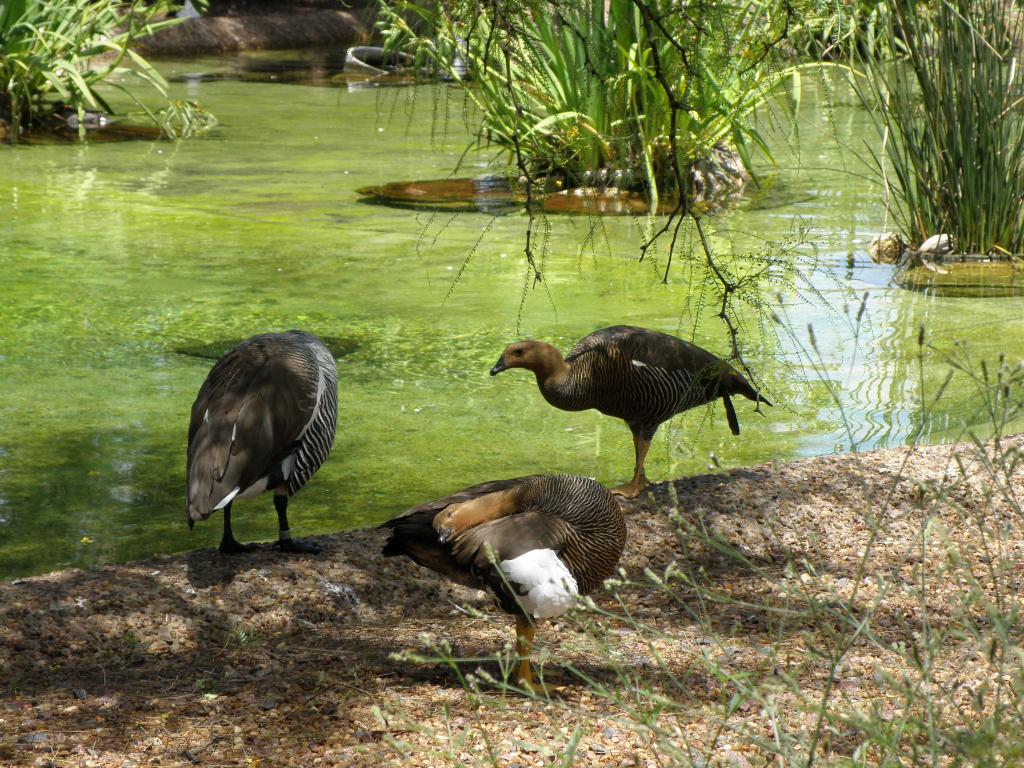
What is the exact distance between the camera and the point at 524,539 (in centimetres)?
328

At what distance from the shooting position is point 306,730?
122 inches

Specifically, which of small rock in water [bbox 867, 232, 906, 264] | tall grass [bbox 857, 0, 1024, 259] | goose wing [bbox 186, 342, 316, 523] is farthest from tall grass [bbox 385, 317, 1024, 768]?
small rock in water [bbox 867, 232, 906, 264]

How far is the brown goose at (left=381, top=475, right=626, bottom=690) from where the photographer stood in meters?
3.21

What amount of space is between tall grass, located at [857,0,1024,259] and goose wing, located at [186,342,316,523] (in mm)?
4602

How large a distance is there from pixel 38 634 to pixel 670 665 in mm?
1658

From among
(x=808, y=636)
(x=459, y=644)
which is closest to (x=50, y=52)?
(x=459, y=644)

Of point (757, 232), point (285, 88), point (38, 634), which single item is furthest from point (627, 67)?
point (285, 88)

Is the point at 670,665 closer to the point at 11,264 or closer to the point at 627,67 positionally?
the point at 11,264

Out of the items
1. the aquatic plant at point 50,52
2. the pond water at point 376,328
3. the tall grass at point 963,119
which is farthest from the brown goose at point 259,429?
the aquatic plant at point 50,52

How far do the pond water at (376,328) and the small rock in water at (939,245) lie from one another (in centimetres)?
40

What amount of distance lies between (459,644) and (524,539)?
1.85 feet

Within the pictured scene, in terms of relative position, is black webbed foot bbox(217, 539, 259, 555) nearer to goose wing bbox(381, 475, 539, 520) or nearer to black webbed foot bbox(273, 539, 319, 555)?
black webbed foot bbox(273, 539, 319, 555)

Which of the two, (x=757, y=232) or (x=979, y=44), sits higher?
(x=979, y=44)

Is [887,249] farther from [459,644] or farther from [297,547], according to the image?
[459,644]
